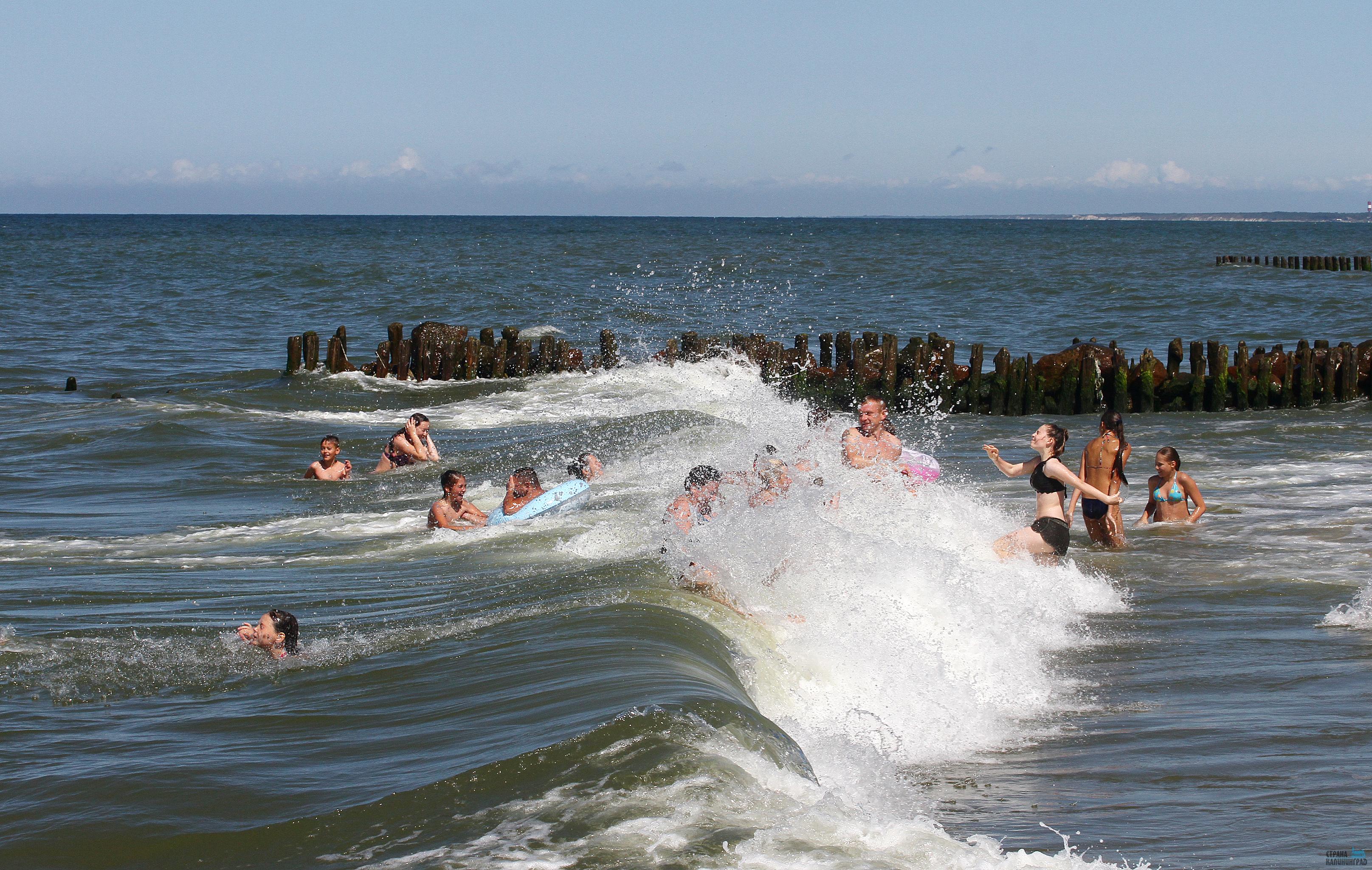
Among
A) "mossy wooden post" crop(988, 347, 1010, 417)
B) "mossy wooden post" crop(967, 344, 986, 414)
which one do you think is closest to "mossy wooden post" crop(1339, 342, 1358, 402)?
"mossy wooden post" crop(988, 347, 1010, 417)

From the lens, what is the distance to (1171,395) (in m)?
21.0

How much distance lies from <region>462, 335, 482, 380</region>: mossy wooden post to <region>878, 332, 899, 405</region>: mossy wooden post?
8111 mm

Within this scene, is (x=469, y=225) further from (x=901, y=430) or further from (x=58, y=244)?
(x=901, y=430)

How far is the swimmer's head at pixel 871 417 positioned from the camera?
11.1 metres

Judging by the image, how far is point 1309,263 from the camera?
64.1 metres

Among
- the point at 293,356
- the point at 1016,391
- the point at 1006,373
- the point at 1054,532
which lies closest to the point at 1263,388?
the point at 1016,391

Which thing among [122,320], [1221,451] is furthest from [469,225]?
[1221,451]

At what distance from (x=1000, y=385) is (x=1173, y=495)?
9.46 meters

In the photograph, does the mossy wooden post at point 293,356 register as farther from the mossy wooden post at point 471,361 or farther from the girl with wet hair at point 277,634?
the girl with wet hair at point 277,634

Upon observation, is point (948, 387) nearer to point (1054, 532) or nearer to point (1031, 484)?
point (1031, 484)

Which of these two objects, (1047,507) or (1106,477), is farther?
(1106,477)

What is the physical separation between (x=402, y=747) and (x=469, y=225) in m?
159

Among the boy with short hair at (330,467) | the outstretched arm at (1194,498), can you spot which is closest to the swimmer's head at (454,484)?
the boy with short hair at (330,467)

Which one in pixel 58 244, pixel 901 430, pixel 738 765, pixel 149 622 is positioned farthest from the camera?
pixel 58 244
